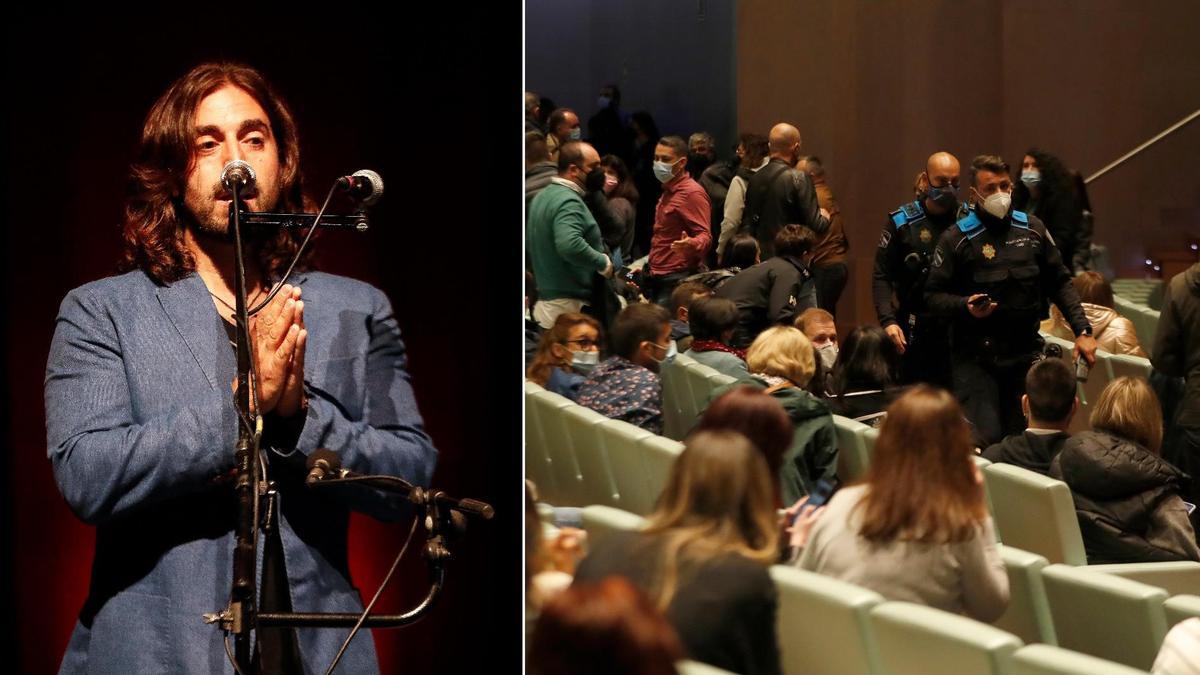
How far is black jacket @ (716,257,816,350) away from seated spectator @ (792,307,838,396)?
2cm

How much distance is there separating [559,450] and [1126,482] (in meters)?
1.02

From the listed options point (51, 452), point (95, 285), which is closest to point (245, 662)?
point (51, 452)

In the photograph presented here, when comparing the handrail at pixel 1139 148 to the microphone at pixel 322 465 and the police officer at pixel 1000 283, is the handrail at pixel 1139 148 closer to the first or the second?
the police officer at pixel 1000 283

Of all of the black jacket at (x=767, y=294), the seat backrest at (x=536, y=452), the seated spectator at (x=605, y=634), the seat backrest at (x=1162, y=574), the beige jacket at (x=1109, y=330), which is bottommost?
the seated spectator at (x=605, y=634)

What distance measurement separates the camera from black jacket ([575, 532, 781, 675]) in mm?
2639

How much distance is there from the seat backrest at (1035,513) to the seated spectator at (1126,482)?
0.8 inches

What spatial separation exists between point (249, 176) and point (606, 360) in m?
0.79

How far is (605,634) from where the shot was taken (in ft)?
9.12

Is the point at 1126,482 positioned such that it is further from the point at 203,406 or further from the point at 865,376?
the point at 203,406

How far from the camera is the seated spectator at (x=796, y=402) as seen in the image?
105 inches

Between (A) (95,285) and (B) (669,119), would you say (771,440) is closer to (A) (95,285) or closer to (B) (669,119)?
(B) (669,119)

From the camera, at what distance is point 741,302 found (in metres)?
2.81

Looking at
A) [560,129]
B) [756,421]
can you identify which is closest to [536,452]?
[756,421]

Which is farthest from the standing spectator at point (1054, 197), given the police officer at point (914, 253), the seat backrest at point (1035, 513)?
the seat backrest at point (1035, 513)
